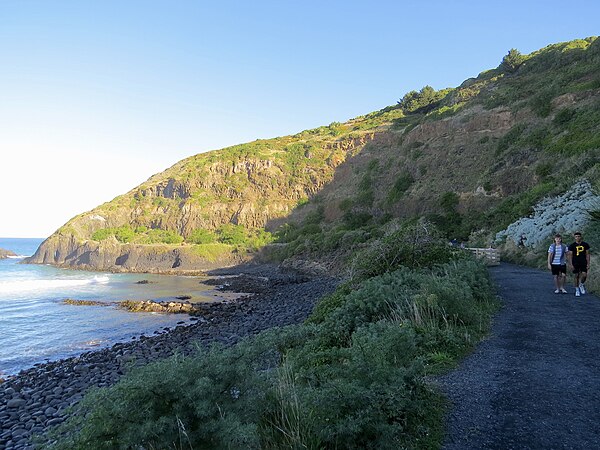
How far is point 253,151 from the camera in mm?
91188

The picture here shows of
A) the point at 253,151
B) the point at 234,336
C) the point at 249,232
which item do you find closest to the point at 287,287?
the point at 234,336

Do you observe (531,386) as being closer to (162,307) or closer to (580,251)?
(580,251)

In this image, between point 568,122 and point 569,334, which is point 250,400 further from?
point 568,122

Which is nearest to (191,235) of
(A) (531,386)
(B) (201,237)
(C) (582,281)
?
(B) (201,237)

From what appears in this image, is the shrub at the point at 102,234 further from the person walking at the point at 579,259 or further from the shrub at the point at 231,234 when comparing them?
the person walking at the point at 579,259

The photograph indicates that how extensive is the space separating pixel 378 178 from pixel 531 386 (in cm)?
5002

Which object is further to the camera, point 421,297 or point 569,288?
point 569,288

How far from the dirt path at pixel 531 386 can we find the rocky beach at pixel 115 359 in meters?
3.21

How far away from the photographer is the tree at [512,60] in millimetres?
61419

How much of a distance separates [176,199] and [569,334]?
86.2 m

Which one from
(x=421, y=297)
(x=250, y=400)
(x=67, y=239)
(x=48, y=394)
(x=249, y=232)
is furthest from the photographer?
(x=67, y=239)

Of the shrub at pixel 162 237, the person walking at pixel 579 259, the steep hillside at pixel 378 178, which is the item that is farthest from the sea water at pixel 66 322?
the shrub at pixel 162 237

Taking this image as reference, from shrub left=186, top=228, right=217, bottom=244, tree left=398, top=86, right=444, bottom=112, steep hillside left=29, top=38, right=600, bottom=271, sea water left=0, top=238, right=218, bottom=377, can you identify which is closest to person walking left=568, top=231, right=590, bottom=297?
steep hillside left=29, top=38, right=600, bottom=271

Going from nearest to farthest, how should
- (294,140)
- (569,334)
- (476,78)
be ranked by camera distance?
(569,334) → (476,78) → (294,140)
